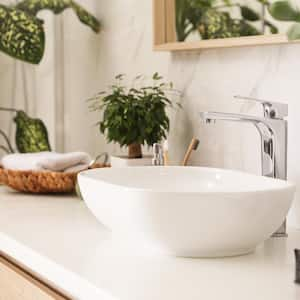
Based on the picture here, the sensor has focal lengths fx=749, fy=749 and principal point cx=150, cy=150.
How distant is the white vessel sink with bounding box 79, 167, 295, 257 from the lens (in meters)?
1.22

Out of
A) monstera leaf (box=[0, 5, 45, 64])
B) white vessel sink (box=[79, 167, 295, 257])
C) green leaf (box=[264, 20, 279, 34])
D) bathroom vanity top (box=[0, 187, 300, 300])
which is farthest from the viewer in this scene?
monstera leaf (box=[0, 5, 45, 64])

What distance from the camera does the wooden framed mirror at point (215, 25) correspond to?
5.53 feet

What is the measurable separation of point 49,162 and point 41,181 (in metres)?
0.08

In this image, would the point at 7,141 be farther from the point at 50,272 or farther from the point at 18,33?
the point at 50,272

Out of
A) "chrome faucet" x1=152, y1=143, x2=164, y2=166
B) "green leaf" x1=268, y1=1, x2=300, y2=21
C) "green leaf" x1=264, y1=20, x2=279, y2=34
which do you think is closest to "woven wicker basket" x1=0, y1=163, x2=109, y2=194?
"chrome faucet" x1=152, y1=143, x2=164, y2=166

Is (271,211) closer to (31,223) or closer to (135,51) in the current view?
(31,223)

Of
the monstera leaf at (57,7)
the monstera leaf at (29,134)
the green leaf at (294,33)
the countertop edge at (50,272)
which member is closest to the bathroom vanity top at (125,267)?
the countertop edge at (50,272)

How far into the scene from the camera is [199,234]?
4.07 ft

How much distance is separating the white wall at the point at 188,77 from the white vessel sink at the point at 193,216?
37cm

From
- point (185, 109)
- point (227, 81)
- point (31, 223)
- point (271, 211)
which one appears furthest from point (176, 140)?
point (271, 211)

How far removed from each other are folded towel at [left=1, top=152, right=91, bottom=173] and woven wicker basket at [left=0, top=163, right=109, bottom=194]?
6 cm

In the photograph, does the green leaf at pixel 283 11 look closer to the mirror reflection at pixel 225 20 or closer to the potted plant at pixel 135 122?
the mirror reflection at pixel 225 20

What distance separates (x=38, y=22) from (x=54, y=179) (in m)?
0.73

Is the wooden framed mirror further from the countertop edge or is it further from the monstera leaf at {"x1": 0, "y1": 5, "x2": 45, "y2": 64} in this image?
the countertop edge
